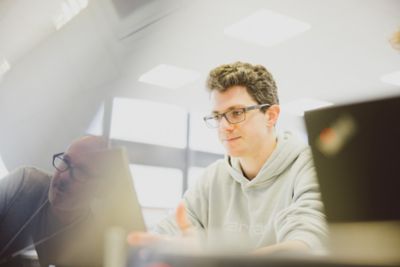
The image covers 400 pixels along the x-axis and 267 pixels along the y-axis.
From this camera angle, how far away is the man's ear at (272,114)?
1.60 metres

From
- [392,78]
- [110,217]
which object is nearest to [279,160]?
[110,217]

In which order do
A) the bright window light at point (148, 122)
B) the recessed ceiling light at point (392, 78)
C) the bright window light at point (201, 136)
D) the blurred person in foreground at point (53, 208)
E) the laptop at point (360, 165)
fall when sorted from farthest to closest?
the recessed ceiling light at point (392, 78) < the bright window light at point (201, 136) < the bright window light at point (148, 122) < the blurred person in foreground at point (53, 208) < the laptop at point (360, 165)

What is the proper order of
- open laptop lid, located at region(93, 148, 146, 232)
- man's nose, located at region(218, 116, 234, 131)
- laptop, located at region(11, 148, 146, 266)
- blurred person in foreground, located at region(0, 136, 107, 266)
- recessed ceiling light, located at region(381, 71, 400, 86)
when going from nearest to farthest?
laptop, located at region(11, 148, 146, 266)
open laptop lid, located at region(93, 148, 146, 232)
blurred person in foreground, located at region(0, 136, 107, 266)
man's nose, located at region(218, 116, 234, 131)
recessed ceiling light, located at region(381, 71, 400, 86)

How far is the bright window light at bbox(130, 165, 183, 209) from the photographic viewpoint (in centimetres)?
210

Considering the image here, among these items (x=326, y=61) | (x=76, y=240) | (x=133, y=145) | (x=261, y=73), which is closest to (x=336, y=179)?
(x=76, y=240)

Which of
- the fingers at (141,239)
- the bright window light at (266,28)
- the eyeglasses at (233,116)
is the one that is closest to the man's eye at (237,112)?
the eyeglasses at (233,116)

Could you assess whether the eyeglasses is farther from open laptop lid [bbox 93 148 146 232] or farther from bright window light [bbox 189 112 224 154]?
bright window light [bbox 189 112 224 154]

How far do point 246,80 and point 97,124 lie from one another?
0.73 meters

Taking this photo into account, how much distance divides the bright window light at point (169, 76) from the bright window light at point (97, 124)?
24 centimetres

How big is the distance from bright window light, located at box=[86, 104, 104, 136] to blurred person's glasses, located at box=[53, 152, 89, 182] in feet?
0.53

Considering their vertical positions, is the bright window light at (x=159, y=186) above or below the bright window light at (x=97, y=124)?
below

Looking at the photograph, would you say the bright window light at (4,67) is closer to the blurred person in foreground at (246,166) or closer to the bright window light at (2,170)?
the bright window light at (2,170)

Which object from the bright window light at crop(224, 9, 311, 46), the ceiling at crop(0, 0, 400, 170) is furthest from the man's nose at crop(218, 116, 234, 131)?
the bright window light at crop(224, 9, 311, 46)

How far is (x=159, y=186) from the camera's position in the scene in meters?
2.19
